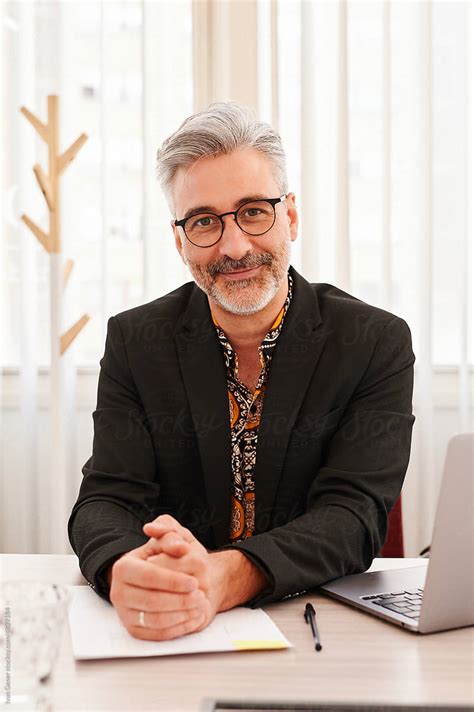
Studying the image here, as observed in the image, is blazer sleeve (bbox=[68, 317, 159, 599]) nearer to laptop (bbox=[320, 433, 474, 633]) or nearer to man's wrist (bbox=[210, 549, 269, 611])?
man's wrist (bbox=[210, 549, 269, 611])

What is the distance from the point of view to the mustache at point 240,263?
172 cm

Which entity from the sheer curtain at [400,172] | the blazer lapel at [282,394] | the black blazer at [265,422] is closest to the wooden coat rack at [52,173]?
the sheer curtain at [400,172]

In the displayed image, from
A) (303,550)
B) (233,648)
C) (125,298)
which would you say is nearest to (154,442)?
(303,550)

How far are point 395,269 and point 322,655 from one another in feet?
7.33

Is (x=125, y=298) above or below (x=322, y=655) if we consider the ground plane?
above

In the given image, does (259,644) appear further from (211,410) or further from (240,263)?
(240,263)

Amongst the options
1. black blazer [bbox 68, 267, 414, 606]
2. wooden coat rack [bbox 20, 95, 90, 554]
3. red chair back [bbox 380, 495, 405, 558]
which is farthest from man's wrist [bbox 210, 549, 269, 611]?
wooden coat rack [bbox 20, 95, 90, 554]

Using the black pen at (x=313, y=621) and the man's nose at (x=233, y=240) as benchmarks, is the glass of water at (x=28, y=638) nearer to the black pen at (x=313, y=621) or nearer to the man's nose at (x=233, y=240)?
the black pen at (x=313, y=621)

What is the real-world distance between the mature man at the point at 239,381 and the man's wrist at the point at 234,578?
0.28 metres

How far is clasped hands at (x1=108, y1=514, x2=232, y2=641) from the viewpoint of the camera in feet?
3.53

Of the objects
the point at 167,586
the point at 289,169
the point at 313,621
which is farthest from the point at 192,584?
the point at 289,169

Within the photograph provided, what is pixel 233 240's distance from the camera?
170cm

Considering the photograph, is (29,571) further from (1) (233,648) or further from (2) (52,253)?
(2) (52,253)

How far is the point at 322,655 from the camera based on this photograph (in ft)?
3.34
